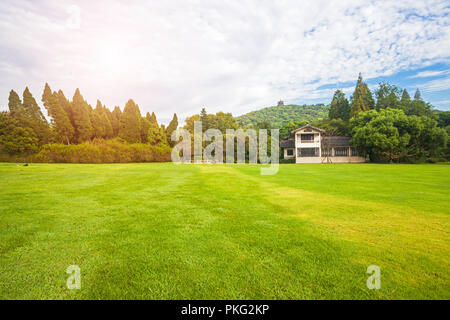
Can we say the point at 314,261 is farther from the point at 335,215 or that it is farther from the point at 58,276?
the point at 58,276

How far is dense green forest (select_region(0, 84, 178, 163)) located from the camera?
25766 mm

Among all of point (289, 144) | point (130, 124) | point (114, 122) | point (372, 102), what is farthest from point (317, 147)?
point (114, 122)

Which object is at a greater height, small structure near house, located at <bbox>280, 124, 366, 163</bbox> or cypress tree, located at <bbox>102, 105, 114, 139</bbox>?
cypress tree, located at <bbox>102, 105, 114, 139</bbox>

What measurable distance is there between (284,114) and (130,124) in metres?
65.5

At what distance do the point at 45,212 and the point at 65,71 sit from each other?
26384mm

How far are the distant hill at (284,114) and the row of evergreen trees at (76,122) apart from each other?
44.1 meters

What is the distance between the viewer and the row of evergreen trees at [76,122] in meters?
27.8

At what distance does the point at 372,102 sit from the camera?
45.1m

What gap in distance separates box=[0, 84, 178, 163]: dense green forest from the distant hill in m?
46.0

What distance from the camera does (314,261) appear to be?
2.55 m

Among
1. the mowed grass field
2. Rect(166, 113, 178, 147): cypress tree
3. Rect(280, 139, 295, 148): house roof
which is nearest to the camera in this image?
the mowed grass field

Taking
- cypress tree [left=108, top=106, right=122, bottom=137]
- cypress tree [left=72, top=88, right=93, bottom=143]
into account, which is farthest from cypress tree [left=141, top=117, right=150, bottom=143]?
cypress tree [left=72, top=88, right=93, bottom=143]

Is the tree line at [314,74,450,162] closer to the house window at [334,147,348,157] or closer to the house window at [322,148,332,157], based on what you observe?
the house window at [334,147,348,157]
